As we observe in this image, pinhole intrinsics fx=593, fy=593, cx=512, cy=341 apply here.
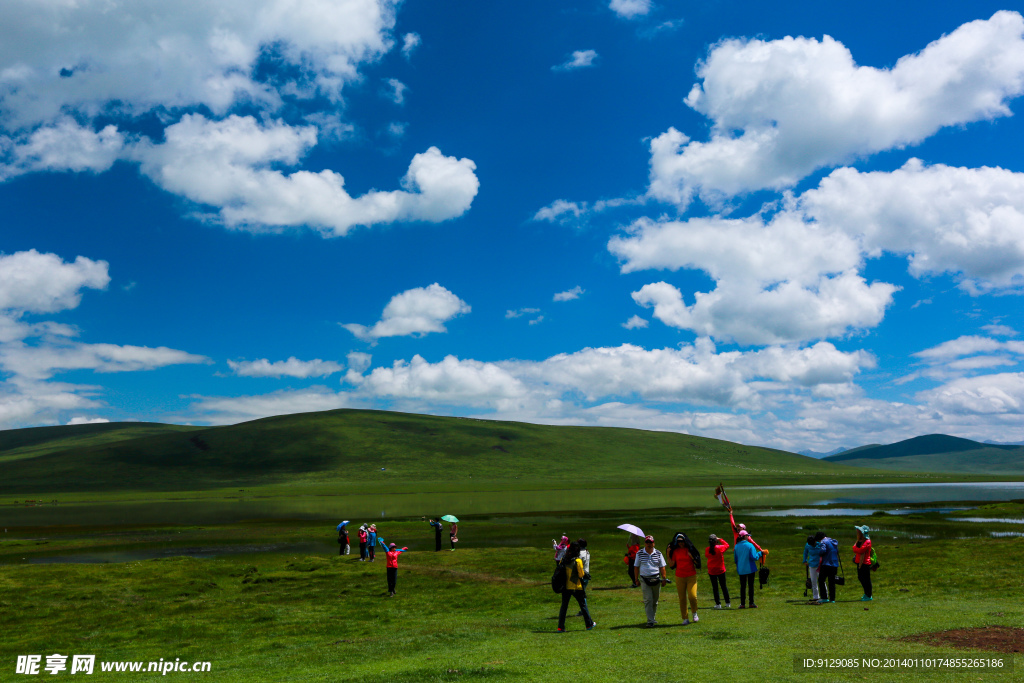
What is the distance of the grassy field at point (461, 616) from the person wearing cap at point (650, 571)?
3.00 ft

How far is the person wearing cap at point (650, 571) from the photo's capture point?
63.3ft

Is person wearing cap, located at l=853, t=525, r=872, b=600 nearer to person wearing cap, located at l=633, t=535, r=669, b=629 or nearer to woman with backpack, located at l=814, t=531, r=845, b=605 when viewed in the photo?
woman with backpack, located at l=814, t=531, r=845, b=605

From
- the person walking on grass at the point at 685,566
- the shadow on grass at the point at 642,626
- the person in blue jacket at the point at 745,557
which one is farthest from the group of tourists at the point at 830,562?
the shadow on grass at the point at 642,626

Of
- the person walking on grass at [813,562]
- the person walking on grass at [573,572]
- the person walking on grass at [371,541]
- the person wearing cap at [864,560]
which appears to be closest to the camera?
the person walking on grass at [573,572]

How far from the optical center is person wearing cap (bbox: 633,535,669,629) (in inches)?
759

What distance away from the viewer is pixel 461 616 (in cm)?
2555

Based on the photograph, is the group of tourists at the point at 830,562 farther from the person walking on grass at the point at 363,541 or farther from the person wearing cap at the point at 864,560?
the person walking on grass at the point at 363,541

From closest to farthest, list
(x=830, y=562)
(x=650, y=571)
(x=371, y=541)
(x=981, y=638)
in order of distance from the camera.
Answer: (x=981, y=638)
(x=650, y=571)
(x=830, y=562)
(x=371, y=541)

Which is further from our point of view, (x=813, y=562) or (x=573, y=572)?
(x=813, y=562)

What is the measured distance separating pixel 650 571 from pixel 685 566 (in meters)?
1.17

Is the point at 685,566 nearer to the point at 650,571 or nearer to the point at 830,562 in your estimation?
the point at 650,571

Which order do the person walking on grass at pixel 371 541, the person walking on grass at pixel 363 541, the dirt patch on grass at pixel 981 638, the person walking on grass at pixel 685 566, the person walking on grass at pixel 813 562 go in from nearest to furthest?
the dirt patch on grass at pixel 981 638, the person walking on grass at pixel 685 566, the person walking on grass at pixel 813 562, the person walking on grass at pixel 371 541, the person walking on grass at pixel 363 541

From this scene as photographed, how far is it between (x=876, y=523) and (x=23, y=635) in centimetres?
7673

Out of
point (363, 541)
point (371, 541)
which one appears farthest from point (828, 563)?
point (363, 541)
